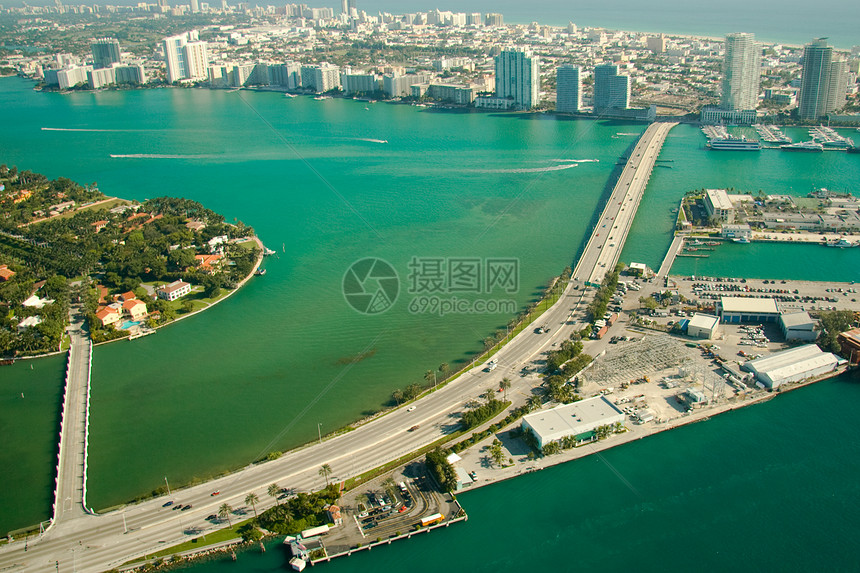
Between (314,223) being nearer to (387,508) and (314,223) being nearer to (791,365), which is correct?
(387,508)

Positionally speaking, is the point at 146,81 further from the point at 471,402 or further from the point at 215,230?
the point at 471,402

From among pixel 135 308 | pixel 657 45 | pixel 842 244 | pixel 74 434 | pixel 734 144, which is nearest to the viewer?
pixel 74 434

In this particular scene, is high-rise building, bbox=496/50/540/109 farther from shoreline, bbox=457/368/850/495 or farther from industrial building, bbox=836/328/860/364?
shoreline, bbox=457/368/850/495

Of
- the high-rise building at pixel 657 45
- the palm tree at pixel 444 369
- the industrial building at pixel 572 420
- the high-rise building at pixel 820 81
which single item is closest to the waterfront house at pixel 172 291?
the palm tree at pixel 444 369

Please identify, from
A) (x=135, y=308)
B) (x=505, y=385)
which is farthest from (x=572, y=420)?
(x=135, y=308)

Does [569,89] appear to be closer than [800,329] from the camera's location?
No

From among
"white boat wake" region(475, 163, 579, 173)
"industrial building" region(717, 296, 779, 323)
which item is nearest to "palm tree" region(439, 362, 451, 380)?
"industrial building" region(717, 296, 779, 323)
